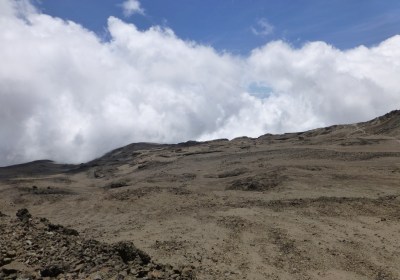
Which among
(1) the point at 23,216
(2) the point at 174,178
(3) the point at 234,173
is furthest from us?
(2) the point at 174,178

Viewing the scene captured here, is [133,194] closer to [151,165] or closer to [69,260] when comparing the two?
[69,260]

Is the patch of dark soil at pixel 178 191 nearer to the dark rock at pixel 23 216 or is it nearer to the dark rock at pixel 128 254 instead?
the dark rock at pixel 23 216

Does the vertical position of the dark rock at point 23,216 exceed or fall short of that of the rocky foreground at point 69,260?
it exceeds it

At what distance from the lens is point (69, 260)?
31.8ft

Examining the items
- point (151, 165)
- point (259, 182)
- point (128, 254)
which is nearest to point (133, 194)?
point (259, 182)

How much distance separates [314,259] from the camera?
41.0 ft

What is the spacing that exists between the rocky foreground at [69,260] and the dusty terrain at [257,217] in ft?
0.24

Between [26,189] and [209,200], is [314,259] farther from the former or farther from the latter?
[26,189]

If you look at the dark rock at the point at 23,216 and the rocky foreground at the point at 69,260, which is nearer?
the rocky foreground at the point at 69,260

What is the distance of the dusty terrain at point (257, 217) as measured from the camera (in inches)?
472

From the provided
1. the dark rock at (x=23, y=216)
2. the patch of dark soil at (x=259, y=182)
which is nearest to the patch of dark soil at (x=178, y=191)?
the patch of dark soil at (x=259, y=182)

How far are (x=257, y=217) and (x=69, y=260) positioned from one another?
8914 mm

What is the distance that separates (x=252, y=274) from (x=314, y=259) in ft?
6.78

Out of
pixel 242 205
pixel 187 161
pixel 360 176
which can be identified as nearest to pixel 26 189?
pixel 187 161
